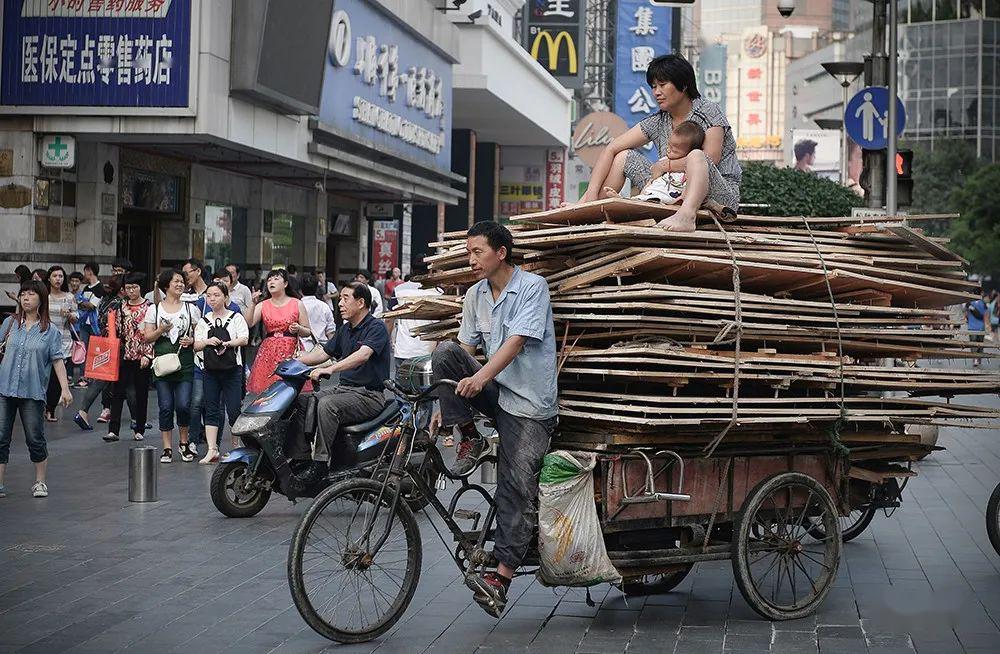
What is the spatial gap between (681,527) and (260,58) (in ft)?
46.4

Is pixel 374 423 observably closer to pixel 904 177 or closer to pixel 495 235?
pixel 495 235

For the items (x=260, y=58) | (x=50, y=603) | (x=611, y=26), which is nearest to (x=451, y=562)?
(x=50, y=603)

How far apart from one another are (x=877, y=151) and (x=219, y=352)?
971 centimetres

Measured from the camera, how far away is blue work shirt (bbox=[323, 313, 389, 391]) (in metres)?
9.62

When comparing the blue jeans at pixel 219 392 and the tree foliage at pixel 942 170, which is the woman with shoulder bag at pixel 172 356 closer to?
the blue jeans at pixel 219 392

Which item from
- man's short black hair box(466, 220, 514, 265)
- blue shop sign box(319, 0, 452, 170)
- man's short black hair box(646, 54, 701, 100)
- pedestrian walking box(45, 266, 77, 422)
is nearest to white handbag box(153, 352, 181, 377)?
pedestrian walking box(45, 266, 77, 422)

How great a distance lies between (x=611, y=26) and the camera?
→ 53875 millimetres

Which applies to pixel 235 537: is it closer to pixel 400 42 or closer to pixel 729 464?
pixel 729 464

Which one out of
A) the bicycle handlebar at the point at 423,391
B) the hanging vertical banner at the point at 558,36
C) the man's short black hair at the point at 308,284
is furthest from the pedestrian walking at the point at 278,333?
the hanging vertical banner at the point at 558,36

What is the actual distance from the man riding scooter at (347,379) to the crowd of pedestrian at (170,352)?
44cm

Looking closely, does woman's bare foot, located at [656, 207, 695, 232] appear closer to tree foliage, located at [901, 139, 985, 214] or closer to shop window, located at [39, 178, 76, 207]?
shop window, located at [39, 178, 76, 207]

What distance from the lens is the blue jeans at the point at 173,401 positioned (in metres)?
12.5

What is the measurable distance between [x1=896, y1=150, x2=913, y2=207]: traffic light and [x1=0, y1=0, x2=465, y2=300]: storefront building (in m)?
8.22

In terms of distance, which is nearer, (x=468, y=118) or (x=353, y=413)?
(x=353, y=413)
